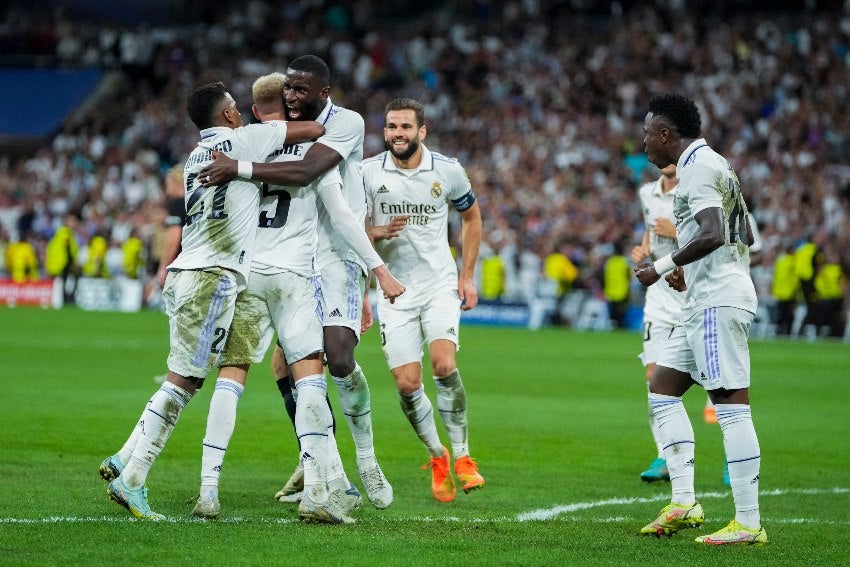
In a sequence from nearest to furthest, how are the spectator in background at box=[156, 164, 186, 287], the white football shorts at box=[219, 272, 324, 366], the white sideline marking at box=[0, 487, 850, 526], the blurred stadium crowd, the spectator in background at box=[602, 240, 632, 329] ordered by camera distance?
the white sideline marking at box=[0, 487, 850, 526]
the white football shorts at box=[219, 272, 324, 366]
the spectator in background at box=[156, 164, 186, 287]
the spectator in background at box=[602, 240, 632, 329]
the blurred stadium crowd

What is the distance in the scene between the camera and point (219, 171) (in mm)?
7469

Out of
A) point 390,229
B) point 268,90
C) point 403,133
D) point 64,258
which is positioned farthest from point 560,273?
point 268,90

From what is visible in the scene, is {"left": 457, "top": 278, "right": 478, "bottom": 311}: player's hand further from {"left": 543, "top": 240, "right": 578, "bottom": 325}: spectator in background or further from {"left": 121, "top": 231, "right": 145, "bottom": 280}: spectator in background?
{"left": 121, "top": 231, "right": 145, "bottom": 280}: spectator in background

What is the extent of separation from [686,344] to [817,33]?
2889 centimetres

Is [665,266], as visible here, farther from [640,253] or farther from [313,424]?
[640,253]

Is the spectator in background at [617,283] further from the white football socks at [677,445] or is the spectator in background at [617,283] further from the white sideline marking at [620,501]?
the white football socks at [677,445]

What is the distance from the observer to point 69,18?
45.6 metres

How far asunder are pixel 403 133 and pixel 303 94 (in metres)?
1.92

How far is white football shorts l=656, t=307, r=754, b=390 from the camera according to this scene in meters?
7.52

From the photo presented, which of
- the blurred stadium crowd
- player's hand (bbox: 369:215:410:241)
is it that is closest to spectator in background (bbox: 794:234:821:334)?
the blurred stadium crowd

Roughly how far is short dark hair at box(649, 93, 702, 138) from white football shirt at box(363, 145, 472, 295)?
2.48 metres

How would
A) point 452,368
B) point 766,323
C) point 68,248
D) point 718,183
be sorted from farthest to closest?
point 68,248 < point 766,323 < point 452,368 < point 718,183

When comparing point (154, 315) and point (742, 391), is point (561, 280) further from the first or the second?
point (742, 391)

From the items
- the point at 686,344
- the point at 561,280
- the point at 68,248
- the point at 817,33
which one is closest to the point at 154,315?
the point at 68,248
